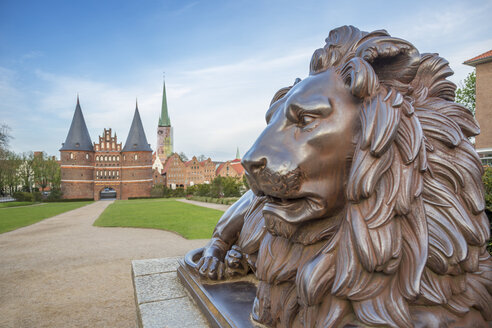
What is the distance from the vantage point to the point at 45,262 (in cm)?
696

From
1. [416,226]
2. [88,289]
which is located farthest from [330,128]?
[88,289]

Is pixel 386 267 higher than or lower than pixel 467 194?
lower

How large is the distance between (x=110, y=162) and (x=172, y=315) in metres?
51.5

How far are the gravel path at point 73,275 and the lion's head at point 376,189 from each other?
364 cm

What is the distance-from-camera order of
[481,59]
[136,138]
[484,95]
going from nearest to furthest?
1. [481,59]
2. [484,95]
3. [136,138]

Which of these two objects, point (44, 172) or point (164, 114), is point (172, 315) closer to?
point (44, 172)

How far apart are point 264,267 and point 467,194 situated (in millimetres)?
817

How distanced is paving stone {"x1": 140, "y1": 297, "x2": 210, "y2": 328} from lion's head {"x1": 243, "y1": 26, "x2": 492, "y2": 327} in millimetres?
920

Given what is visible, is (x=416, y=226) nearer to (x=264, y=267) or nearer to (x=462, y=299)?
(x=462, y=299)

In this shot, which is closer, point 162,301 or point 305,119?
point 305,119

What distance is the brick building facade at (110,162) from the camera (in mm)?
45969

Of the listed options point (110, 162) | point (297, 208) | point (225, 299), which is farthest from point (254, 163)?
point (110, 162)

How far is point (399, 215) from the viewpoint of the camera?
1.08 metres

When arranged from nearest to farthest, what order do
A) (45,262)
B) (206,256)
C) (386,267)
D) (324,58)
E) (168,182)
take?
(386,267)
(324,58)
(206,256)
(45,262)
(168,182)
